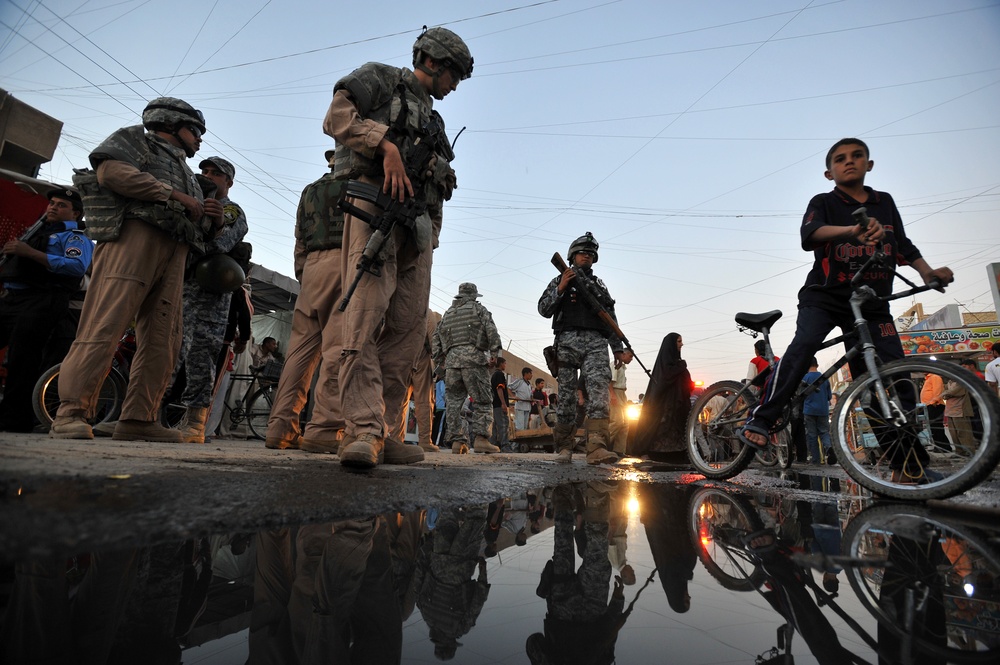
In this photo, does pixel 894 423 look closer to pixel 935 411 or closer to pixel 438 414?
pixel 935 411

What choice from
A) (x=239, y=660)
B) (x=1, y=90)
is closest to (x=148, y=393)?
(x=239, y=660)

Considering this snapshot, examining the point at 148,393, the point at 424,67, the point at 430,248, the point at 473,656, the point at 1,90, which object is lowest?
the point at 473,656

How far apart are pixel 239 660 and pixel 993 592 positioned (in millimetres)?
996

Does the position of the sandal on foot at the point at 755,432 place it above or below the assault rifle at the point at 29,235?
below

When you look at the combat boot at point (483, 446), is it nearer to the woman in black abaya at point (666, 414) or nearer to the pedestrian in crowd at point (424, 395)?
the pedestrian in crowd at point (424, 395)

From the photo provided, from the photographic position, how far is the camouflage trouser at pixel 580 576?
25.3 inches

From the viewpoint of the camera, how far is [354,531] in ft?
2.98

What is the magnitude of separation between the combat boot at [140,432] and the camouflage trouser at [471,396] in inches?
136

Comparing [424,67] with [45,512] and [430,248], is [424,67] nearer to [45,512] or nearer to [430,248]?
[430,248]

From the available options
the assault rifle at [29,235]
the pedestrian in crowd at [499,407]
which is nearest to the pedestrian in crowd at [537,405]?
the pedestrian in crowd at [499,407]

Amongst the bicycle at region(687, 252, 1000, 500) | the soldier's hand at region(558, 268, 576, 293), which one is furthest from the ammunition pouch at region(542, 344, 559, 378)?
the bicycle at region(687, 252, 1000, 500)

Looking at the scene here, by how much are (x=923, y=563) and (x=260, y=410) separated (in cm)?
713

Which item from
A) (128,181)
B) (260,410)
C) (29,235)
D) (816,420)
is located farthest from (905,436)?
(260,410)

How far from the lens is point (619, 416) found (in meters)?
8.01
